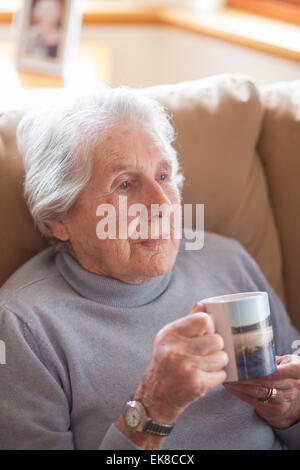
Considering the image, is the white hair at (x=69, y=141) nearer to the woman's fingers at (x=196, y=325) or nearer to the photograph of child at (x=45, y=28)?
the woman's fingers at (x=196, y=325)

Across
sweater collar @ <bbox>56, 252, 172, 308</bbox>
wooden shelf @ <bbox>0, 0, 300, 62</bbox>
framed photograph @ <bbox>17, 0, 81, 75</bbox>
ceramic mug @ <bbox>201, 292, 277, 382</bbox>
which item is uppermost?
wooden shelf @ <bbox>0, 0, 300, 62</bbox>

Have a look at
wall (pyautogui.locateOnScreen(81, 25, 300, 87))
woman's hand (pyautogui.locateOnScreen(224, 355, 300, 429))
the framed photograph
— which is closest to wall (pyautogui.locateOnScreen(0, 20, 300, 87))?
wall (pyautogui.locateOnScreen(81, 25, 300, 87))

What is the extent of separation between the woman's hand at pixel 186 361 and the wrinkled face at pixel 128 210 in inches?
9.6

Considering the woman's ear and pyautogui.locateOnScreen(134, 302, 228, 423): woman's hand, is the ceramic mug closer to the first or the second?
pyautogui.locateOnScreen(134, 302, 228, 423): woman's hand

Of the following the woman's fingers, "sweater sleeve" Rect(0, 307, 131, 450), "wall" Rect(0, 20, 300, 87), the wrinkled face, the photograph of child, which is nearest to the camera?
the woman's fingers

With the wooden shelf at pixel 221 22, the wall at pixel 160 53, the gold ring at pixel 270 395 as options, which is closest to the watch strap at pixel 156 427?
the gold ring at pixel 270 395

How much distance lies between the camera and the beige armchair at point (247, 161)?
144 centimetres

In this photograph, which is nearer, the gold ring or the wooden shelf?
the gold ring

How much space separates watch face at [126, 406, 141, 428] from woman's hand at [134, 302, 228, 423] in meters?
0.04

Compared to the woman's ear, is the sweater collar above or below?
below

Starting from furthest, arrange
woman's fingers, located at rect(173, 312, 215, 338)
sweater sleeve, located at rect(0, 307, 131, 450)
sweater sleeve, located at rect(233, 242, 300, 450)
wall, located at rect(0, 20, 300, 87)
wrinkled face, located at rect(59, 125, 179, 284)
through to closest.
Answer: wall, located at rect(0, 20, 300, 87) → sweater sleeve, located at rect(233, 242, 300, 450) → wrinkled face, located at rect(59, 125, 179, 284) → sweater sleeve, located at rect(0, 307, 131, 450) → woman's fingers, located at rect(173, 312, 215, 338)

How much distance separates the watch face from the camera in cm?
94

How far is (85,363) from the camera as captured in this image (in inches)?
43.3

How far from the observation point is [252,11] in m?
2.71
